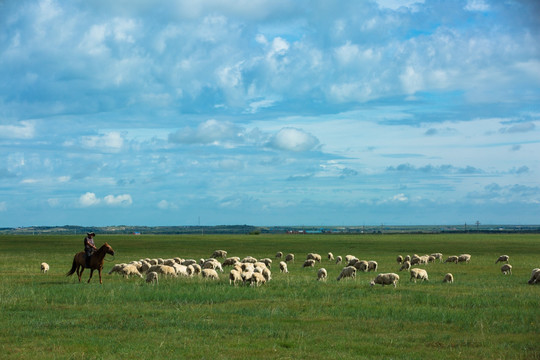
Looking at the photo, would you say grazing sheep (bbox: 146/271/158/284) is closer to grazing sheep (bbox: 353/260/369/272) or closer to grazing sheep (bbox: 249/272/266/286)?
grazing sheep (bbox: 249/272/266/286)

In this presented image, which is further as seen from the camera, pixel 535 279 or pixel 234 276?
pixel 535 279

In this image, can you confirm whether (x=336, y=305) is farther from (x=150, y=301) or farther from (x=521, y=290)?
(x=521, y=290)

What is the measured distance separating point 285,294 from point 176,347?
8.57 m

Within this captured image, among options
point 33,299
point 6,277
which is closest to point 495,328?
point 33,299

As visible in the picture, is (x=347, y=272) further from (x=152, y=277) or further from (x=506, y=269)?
(x=506, y=269)

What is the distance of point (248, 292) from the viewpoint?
20891 mm

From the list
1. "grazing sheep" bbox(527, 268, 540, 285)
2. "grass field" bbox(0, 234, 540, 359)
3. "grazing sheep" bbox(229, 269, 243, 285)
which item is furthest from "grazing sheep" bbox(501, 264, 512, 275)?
"grazing sheep" bbox(229, 269, 243, 285)

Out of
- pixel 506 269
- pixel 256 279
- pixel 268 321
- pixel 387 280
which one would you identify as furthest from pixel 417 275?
pixel 268 321

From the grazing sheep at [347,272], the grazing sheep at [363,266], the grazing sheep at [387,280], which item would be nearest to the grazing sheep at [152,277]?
the grazing sheep at [347,272]

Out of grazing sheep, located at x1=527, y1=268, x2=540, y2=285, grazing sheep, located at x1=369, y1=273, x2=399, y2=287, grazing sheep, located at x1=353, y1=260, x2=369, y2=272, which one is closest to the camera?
grazing sheep, located at x1=369, y1=273, x2=399, y2=287

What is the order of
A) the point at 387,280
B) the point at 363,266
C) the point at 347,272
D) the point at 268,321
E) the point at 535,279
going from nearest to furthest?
the point at 268,321 → the point at 387,280 → the point at 535,279 → the point at 347,272 → the point at 363,266

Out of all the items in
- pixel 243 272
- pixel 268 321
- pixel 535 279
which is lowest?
pixel 268 321

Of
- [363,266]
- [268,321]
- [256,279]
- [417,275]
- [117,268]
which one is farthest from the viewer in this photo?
[363,266]

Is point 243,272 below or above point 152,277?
above
